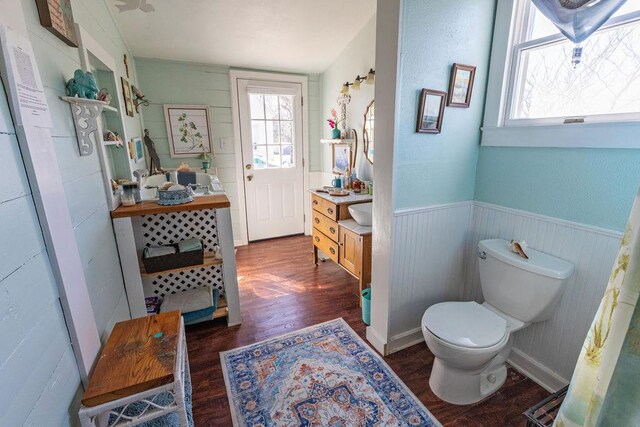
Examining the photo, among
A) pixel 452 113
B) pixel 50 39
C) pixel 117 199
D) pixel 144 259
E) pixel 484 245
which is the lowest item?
pixel 144 259

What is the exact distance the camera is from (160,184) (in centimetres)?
277

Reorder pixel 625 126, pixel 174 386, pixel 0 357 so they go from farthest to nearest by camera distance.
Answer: pixel 625 126, pixel 174 386, pixel 0 357

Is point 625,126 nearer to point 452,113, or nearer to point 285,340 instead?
point 452,113

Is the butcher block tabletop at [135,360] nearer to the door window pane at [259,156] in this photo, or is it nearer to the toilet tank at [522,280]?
the toilet tank at [522,280]

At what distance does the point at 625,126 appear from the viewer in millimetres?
1188

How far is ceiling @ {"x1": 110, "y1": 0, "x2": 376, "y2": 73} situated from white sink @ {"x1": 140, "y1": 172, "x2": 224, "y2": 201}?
4.03 feet

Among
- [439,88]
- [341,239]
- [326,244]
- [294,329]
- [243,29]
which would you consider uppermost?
[243,29]

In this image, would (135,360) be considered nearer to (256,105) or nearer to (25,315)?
(25,315)

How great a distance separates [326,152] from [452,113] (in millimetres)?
2201

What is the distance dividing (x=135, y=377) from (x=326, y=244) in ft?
6.26

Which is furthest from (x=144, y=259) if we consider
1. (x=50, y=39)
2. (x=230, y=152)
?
(x=230, y=152)

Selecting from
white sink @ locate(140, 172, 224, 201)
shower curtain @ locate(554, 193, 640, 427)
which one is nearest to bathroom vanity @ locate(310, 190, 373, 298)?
white sink @ locate(140, 172, 224, 201)

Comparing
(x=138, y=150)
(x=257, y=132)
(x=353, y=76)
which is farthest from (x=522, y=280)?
(x=257, y=132)

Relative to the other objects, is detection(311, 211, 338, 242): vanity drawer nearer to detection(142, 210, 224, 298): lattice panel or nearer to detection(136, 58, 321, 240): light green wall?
detection(142, 210, 224, 298): lattice panel
